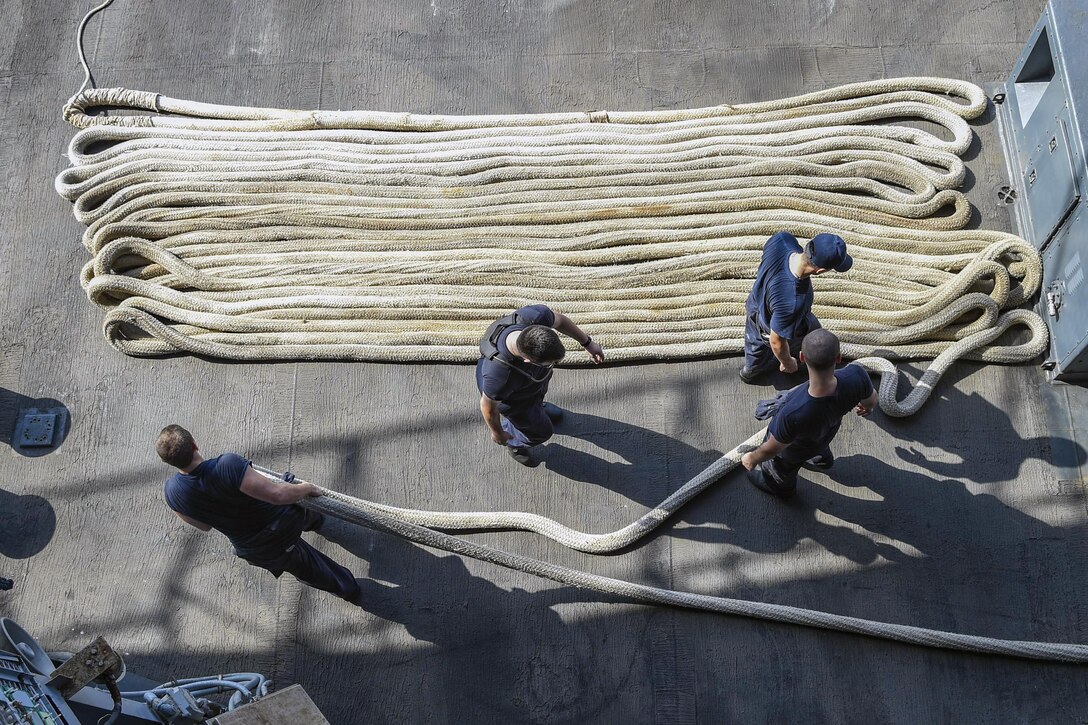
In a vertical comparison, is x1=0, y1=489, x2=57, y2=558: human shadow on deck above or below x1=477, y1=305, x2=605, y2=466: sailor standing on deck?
below

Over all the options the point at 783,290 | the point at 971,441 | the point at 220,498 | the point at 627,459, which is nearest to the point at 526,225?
the point at 627,459

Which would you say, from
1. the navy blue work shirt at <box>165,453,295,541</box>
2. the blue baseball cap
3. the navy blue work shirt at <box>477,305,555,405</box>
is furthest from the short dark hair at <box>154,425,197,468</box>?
the blue baseball cap

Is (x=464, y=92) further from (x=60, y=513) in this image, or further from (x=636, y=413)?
(x=60, y=513)

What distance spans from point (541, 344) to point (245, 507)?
1.45 metres

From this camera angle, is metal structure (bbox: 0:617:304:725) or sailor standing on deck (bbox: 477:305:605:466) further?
sailor standing on deck (bbox: 477:305:605:466)

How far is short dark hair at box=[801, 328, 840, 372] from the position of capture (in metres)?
3.46

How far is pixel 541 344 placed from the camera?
362 cm

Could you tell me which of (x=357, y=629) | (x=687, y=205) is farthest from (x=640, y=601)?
(x=687, y=205)

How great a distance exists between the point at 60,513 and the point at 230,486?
1772 millimetres

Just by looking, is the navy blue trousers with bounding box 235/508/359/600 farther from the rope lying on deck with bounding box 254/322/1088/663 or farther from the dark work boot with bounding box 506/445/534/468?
the dark work boot with bounding box 506/445/534/468

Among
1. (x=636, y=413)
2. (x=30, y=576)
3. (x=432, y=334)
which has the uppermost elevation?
(x=432, y=334)

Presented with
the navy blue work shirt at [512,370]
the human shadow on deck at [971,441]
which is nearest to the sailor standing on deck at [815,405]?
the human shadow on deck at [971,441]

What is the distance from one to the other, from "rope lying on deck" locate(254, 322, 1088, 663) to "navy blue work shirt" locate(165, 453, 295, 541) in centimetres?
33

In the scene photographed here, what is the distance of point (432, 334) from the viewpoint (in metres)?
4.97
